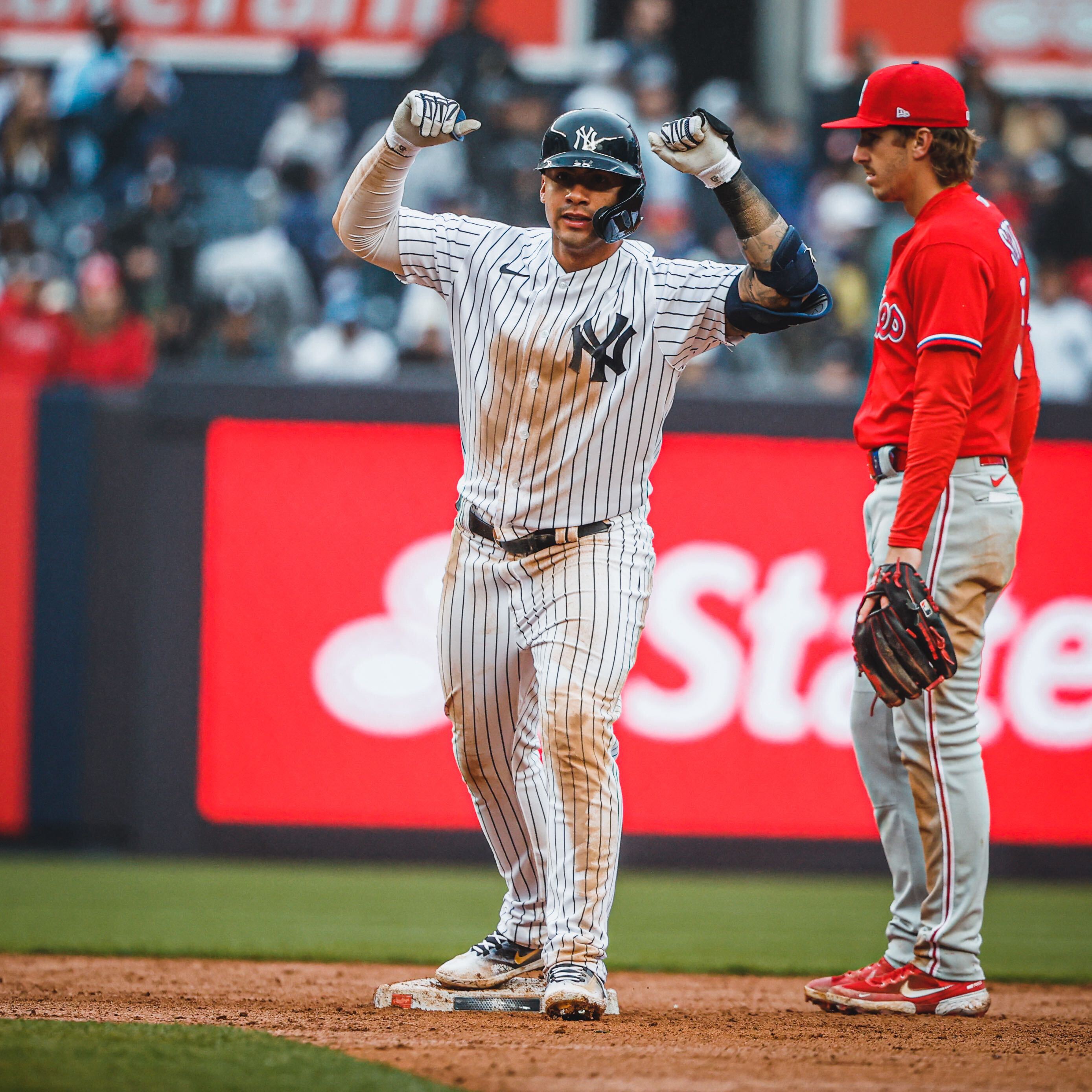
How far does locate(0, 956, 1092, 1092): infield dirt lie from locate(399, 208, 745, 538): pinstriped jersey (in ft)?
3.84

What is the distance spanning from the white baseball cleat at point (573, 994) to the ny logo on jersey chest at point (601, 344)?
53.3 inches

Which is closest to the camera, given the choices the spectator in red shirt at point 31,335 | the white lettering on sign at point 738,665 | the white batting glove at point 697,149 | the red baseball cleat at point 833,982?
the white batting glove at point 697,149

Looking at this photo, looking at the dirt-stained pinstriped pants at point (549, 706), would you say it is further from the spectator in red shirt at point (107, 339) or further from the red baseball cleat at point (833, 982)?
the spectator in red shirt at point (107, 339)

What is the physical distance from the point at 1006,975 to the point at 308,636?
344 centimetres

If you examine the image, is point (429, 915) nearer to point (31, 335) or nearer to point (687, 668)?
point (687, 668)

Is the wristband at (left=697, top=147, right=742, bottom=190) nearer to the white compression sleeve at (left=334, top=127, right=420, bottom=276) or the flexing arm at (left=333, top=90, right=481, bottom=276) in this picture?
the flexing arm at (left=333, top=90, right=481, bottom=276)

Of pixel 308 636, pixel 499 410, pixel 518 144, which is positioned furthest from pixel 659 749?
pixel 518 144

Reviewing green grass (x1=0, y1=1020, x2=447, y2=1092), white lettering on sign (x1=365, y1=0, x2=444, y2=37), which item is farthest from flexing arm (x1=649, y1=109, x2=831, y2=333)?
white lettering on sign (x1=365, y1=0, x2=444, y2=37)

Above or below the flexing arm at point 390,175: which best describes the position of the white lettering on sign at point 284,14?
above

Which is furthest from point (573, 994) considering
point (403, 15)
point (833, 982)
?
point (403, 15)

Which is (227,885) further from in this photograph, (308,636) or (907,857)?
(907,857)

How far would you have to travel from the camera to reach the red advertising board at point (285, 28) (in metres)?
12.0

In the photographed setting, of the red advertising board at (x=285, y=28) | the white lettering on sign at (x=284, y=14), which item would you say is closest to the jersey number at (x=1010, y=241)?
the red advertising board at (x=285, y=28)

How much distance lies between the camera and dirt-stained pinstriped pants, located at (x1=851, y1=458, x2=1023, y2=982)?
3.74 metres
